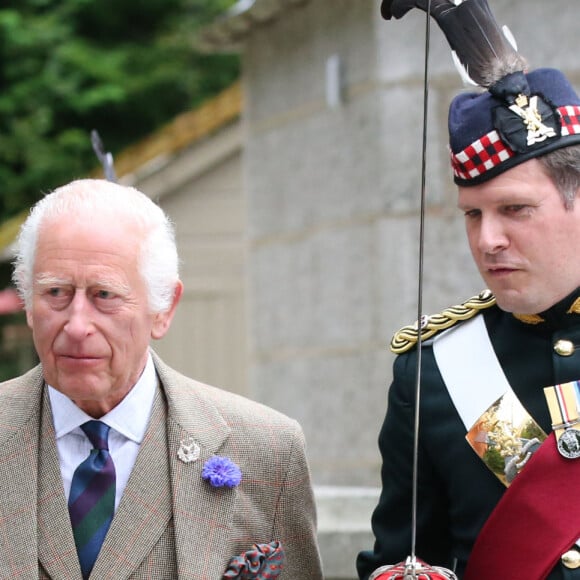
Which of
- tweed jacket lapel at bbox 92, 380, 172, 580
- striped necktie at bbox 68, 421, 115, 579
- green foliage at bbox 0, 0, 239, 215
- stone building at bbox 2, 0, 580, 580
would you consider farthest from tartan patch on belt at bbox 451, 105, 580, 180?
green foliage at bbox 0, 0, 239, 215

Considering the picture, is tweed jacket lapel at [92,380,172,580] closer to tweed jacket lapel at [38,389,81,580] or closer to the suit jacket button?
tweed jacket lapel at [38,389,81,580]

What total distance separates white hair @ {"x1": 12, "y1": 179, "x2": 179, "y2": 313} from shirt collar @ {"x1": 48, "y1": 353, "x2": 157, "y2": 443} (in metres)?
0.22

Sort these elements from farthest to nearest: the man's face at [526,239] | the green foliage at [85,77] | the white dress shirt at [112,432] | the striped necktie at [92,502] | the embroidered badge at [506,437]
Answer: the green foliage at [85,77] → the white dress shirt at [112,432] → the striped necktie at [92,502] → the embroidered badge at [506,437] → the man's face at [526,239]

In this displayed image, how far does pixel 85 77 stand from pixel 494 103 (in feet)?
31.0

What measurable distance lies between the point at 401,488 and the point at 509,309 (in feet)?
1.77

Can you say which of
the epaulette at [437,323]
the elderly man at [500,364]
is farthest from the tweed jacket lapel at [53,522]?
the epaulette at [437,323]

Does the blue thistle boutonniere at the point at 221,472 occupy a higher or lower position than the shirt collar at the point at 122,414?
lower

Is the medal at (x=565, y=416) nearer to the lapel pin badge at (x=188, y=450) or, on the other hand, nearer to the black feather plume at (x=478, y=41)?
the black feather plume at (x=478, y=41)

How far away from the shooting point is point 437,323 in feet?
11.8

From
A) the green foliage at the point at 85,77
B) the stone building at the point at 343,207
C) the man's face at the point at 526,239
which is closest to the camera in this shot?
the man's face at the point at 526,239

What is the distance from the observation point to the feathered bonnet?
3236mm

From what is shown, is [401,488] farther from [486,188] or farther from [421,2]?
[421,2]

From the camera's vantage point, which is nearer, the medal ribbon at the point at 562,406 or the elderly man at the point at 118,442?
the medal ribbon at the point at 562,406

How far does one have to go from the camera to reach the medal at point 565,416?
3242 millimetres
